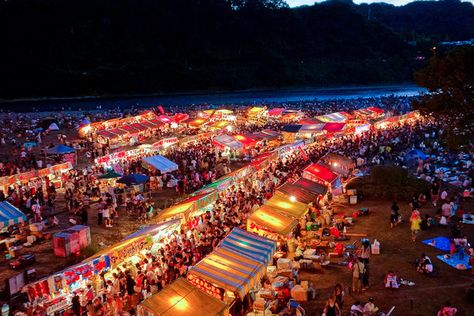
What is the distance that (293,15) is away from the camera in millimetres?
118125

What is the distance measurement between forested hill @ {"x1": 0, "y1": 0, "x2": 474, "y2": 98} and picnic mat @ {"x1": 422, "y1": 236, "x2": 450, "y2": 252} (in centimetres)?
6704

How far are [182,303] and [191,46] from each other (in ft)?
309

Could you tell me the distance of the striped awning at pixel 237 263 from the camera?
834cm

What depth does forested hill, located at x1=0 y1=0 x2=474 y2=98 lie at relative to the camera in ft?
243

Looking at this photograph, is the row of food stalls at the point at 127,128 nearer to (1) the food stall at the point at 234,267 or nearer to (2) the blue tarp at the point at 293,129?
(2) the blue tarp at the point at 293,129

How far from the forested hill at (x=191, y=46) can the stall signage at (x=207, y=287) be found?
66.4 m

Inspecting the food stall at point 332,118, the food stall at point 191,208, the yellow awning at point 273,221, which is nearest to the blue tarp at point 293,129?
the food stall at point 332,118

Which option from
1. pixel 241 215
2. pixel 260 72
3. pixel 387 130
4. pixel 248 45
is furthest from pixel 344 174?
pixel 248 45

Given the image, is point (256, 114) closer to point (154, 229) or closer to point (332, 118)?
point (332, 118)

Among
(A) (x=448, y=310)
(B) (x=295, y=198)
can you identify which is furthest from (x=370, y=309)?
(B) (x=295, y=198)

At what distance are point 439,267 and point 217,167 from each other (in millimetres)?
14563

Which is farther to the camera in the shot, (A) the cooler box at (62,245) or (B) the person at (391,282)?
(A) the cooler box at (62,245)

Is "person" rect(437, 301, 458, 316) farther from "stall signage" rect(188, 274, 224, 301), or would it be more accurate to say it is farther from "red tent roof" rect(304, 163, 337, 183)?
"red tent roof" rect(304, 163, 337, 183)

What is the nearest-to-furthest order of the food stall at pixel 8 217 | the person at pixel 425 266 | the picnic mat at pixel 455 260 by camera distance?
the person at pixel 425 266, the picnic mat at pixel 455 260, the food stall at pixel 8 217
